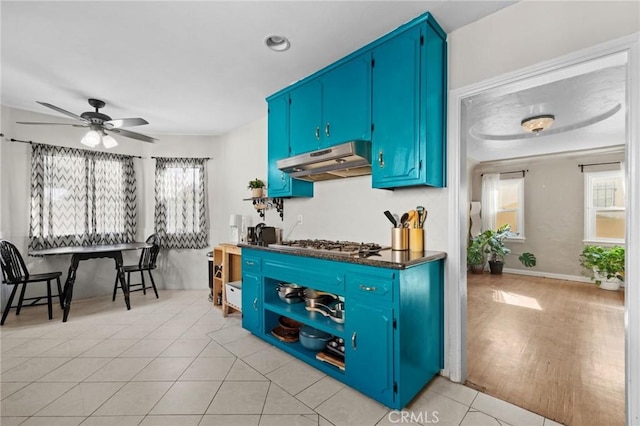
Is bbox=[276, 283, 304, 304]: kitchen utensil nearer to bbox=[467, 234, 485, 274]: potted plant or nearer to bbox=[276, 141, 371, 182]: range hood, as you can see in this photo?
bbox=[276, 141, 371, 182]: range hood

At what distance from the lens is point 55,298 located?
12.9 ft

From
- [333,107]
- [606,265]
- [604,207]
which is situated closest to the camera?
[333,107]

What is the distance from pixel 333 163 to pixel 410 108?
30.0 inches

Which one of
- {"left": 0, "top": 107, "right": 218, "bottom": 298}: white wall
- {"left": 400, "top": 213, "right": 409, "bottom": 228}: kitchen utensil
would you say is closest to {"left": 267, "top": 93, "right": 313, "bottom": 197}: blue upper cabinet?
{"left": 400, "top": 213, "right": 409, "bottom": 228}: kitchen utensil

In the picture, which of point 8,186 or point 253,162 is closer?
point 8,186

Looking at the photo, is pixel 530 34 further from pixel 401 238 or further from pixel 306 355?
pixel 306 355

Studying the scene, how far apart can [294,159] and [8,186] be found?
384cm

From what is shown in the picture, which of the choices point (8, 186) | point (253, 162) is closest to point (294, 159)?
point (253, 162)

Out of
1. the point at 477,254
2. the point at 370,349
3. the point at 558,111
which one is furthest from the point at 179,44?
the point at 477,254

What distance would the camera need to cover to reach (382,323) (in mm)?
1744

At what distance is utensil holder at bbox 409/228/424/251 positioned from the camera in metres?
2.16

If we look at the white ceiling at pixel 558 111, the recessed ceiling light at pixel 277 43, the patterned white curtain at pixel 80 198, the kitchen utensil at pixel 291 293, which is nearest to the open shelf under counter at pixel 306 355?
the kitchen utensil at pixel 291 293

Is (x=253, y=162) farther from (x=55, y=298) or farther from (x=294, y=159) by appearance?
(x=55, y=298)

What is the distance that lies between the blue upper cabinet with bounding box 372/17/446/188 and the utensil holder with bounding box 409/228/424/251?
382 millimetres
